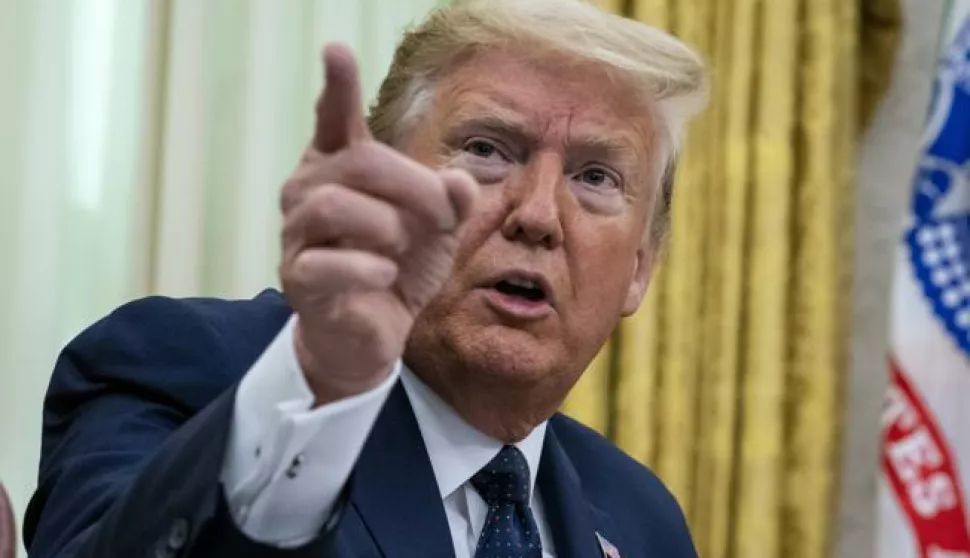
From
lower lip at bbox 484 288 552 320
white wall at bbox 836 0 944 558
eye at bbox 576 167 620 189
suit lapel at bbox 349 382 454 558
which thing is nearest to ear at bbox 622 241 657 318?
eye at bbox 576 167 620 189

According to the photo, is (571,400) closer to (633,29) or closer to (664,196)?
(664,196)

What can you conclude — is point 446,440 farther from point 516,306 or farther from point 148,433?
Answer: point 148,433

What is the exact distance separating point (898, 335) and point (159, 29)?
132cm

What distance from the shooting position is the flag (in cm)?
Result: 200

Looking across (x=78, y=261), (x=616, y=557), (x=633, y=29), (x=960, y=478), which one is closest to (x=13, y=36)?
(x=78, y=261)

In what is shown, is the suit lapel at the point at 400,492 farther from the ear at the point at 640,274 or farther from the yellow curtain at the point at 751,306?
the yellow curtain at the point at 751,306

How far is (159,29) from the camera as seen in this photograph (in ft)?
6.64

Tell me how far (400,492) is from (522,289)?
0.24 meters

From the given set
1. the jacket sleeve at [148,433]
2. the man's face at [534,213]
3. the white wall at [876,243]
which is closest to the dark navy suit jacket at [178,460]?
the jacket sleeve at [148,433]

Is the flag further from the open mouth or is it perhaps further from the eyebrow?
the open mouth

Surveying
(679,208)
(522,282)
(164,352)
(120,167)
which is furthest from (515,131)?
(679,208)

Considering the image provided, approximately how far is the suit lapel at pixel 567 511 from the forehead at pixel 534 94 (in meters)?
0.37

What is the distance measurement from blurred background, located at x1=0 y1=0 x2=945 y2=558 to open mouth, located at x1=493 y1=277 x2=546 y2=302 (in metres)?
0.92

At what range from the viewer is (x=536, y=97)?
1.26 meters
